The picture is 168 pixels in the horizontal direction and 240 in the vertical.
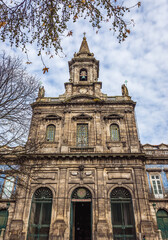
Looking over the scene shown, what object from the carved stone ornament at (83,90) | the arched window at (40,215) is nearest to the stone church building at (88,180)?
the arched window at (40,215)

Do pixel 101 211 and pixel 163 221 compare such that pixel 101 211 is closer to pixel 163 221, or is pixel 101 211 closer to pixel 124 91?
pixel 163 221

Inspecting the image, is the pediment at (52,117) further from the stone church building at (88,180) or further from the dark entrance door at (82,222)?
the dark entrance door at (82,222)

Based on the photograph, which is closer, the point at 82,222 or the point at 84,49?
the point at 82,222

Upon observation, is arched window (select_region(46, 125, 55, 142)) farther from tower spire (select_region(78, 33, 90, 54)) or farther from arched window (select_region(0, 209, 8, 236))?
tower spire (select_region(78, 33, 90, 54))

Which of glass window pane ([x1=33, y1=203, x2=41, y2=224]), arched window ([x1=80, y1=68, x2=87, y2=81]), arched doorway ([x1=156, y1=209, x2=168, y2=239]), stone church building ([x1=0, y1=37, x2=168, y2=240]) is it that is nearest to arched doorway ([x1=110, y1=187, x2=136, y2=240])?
stone church building ([x1=0, y1=37, x2=168, y2=240])

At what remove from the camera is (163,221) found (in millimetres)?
13570

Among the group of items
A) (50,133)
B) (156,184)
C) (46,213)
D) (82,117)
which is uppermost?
(82,117)

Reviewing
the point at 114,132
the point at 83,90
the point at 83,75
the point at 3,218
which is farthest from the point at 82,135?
the point at 3,218

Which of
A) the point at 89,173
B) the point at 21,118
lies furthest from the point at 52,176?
the point at 21,118

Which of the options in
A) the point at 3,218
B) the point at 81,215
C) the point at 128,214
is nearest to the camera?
the point at 128,214

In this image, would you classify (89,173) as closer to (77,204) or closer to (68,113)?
(77,204)

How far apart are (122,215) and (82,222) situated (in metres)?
4.85

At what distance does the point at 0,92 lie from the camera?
820 centimetres

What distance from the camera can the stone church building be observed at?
13016mm
